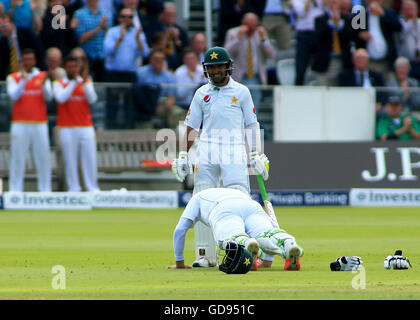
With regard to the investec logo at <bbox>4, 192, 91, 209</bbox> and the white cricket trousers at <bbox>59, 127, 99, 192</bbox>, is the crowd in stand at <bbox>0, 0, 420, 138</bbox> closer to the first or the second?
the white cricket trousers at <bbox>59, 127, 99, 192</bbox>

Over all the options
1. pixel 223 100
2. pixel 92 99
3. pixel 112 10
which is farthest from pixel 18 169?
pixel 223 100

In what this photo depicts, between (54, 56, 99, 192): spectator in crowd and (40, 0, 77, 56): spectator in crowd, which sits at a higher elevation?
(40, 0, 77, 56): spectator in crowd

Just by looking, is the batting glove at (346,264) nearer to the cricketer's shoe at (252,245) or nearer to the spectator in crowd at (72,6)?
the cricketer's shoe at (252,245)

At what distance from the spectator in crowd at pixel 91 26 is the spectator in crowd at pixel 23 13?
658mm

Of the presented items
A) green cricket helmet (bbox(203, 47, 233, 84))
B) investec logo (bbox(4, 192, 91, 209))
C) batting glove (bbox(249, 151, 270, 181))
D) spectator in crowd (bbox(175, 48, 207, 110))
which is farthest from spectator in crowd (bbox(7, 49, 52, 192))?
batting glove (bbox(249, 151, 270, 181))

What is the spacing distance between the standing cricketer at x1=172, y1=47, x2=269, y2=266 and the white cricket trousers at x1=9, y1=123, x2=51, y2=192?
7.82 m

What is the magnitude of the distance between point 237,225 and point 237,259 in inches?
15.1

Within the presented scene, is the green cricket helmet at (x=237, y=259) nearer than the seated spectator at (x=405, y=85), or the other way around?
the green cricket helmet at (x=237, y=259)

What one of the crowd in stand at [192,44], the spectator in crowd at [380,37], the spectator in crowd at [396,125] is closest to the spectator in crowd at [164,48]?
the crowd in stand at [192,44]

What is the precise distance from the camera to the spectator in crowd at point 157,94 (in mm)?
17141

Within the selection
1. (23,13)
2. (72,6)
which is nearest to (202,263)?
(23,13)

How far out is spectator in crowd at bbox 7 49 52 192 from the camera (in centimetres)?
1642

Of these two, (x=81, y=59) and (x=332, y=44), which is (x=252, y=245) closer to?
(x=81, y=59)

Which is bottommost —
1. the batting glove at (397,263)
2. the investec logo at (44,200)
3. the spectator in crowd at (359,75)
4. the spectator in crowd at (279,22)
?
the investec logo at (44,200)
